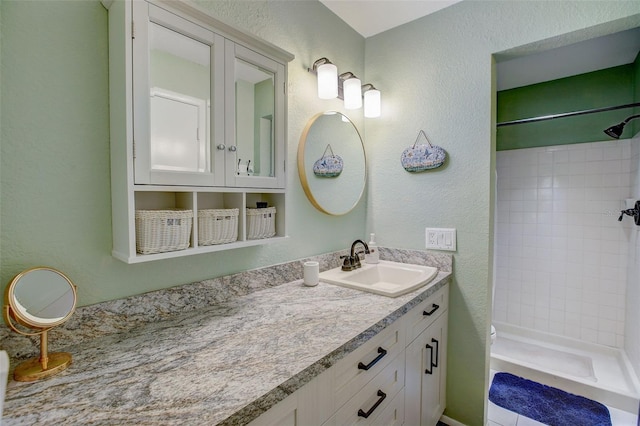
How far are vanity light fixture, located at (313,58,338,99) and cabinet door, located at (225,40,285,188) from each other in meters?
0.35

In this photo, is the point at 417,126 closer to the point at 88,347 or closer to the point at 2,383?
the point at 88,347

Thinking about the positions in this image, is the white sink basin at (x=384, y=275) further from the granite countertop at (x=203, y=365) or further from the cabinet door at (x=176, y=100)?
the cabinet door at (x=176, y=100)

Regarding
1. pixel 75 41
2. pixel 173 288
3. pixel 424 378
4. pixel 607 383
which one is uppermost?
pixel 75 41

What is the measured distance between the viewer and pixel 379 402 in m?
1.07

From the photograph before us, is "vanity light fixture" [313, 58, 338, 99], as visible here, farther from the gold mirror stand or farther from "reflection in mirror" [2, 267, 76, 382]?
the gold mirror stand

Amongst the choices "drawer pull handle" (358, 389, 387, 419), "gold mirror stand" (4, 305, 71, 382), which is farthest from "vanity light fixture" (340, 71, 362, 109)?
"gold mirror stand" (4, 305, 71, 382)

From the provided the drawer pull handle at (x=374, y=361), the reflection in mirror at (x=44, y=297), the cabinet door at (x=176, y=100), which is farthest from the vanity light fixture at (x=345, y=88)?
the reflection in mirror at (x=44, y=297)

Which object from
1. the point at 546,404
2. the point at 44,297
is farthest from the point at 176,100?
the point at 546,404

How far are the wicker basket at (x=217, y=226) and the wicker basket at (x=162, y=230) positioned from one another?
0.06 m

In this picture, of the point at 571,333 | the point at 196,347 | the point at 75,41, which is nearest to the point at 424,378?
the point at 196,347

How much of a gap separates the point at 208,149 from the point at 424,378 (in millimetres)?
1415

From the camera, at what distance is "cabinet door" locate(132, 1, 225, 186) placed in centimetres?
87

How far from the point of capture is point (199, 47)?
3.32ft

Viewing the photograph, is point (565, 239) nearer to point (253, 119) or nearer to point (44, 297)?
point (253, 119)
